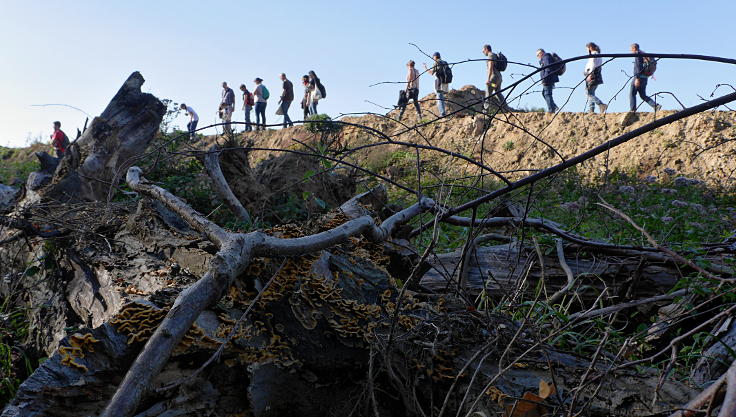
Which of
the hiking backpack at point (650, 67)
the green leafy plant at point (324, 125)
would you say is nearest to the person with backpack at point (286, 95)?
the green leafy plant at point (324, 125)

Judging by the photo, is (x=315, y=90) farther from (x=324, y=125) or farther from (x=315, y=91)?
(x=324, y=125)

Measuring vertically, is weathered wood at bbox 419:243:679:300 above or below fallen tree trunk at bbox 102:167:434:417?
below

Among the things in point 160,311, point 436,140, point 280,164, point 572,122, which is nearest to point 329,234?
point 160,311

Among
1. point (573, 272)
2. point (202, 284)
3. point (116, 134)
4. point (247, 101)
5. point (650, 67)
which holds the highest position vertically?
point (247, 101)

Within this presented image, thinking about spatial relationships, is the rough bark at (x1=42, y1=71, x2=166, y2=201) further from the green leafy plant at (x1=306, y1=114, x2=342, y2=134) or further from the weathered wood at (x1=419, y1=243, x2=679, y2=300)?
the weathered wood at (x1=419, y1=243, x2=679, y2=300)

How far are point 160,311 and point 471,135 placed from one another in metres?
15.1

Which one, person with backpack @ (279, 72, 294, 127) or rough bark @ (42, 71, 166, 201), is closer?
rough bark @ (42, 71, 166, 201)

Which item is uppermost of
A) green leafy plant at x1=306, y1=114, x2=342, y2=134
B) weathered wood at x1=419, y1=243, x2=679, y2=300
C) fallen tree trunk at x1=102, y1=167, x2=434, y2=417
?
green leafy plant at x1=306, y1=114, x2=342, y2=134

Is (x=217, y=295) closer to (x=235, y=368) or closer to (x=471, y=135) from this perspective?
(x=235, y=368)

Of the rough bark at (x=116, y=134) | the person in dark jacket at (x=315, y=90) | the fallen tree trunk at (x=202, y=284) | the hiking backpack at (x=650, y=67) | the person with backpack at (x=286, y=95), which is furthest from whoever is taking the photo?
the person with backpack at (x=286, y=95)

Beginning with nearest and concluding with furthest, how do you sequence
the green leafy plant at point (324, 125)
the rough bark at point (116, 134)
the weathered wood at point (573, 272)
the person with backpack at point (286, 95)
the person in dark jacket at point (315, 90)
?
1. the green leafy plant at point (324, 125)
2. the weathered wood at point (573, 272)
3. the rough bark at point (116, 134)
4. the person in dark jacket at point (315, 90)
5. the person with backpack at point (286, 95)

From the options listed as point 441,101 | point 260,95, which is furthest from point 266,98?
point 441,101

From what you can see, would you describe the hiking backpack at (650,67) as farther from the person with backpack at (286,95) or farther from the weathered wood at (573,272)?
the person with backpack at (286,95)

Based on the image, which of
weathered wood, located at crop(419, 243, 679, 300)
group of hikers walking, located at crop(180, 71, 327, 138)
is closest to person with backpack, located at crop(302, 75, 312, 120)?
group of hikers walking, located at crop(180, 71, 327, 138)
